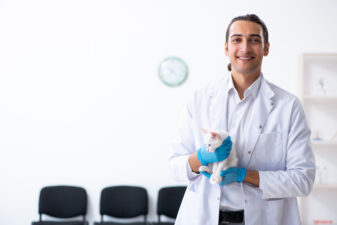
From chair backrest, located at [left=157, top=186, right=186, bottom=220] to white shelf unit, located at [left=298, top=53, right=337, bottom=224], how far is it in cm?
149

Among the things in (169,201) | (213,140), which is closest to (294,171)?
(213,140)

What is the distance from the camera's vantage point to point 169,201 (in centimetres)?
375

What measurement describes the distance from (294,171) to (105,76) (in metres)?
2.83

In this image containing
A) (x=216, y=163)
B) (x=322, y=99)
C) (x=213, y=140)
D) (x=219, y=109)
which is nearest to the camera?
(x=213, y=140)

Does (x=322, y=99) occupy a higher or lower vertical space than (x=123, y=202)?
higher

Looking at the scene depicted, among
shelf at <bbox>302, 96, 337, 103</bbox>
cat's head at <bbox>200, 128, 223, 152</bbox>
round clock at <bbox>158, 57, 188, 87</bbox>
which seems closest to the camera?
cat's head at <bbox>200, 128, 223, 152</bbox>

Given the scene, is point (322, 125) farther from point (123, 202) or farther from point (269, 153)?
point (269, 153)

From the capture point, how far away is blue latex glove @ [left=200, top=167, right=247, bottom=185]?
5.08 feet

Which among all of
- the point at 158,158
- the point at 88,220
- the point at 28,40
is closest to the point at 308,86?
the point at 158,158

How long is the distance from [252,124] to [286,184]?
1.05 feet

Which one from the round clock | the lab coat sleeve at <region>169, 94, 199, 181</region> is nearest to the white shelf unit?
the round clock

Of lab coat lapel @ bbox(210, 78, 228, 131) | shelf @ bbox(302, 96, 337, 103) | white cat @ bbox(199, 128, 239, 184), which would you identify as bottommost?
white cat @ bbox(199, 128, 239, 184)

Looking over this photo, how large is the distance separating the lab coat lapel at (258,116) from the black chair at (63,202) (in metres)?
2.63

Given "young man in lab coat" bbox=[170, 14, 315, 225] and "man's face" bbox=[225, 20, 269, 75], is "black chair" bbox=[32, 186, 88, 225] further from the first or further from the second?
"man's face" bbox=[225, 20, 269, 75]
